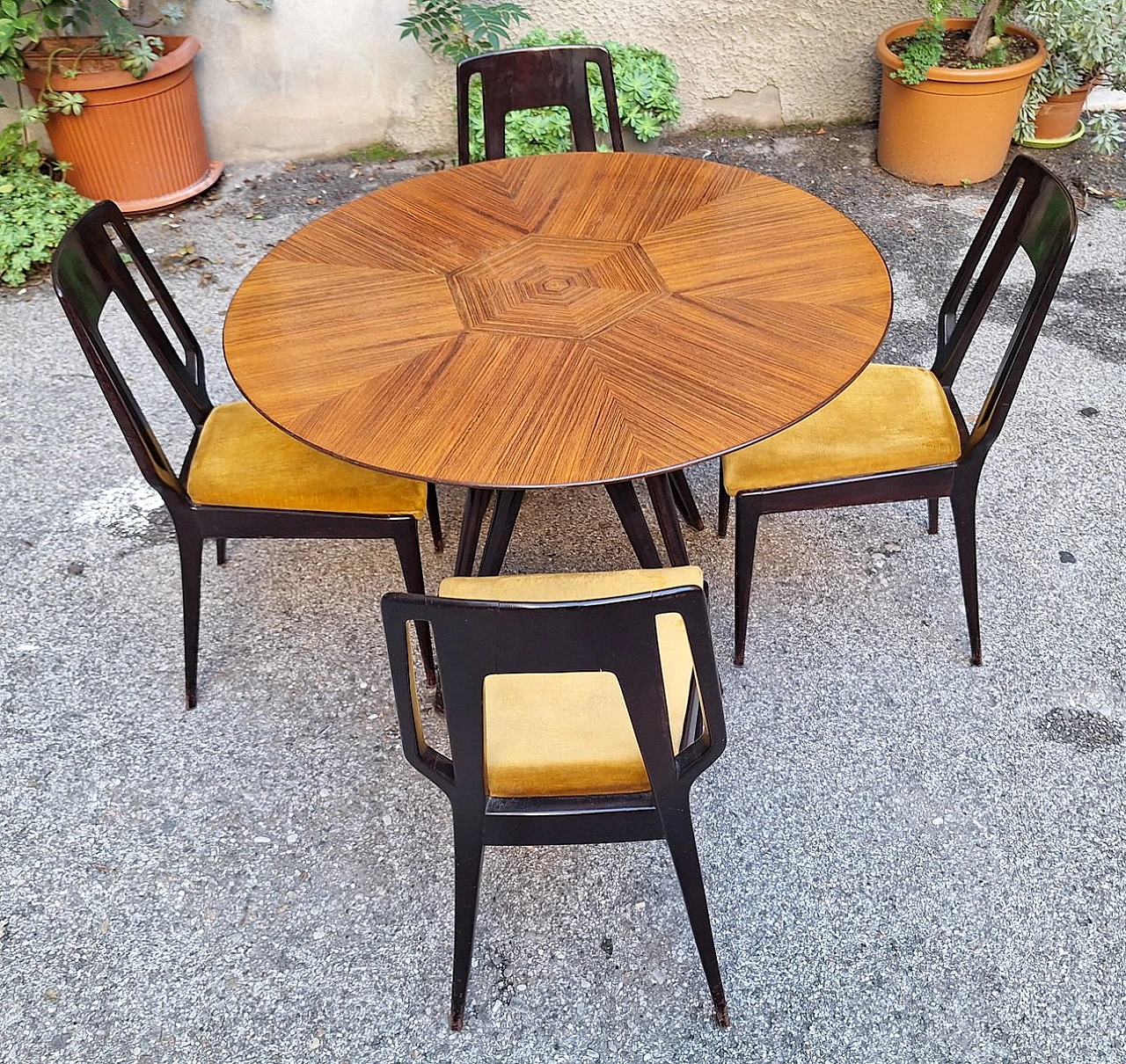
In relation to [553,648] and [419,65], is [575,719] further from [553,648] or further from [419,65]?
[419,65]

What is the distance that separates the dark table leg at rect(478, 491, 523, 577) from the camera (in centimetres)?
212

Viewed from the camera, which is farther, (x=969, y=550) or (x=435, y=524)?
(x=435, y=524)

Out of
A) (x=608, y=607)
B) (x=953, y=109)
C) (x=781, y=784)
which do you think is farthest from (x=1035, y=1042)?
(x=953, y=109)

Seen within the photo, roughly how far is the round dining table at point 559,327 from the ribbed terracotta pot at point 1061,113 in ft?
8.91

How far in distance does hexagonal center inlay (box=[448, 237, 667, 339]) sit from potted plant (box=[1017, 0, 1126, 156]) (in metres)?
2.69

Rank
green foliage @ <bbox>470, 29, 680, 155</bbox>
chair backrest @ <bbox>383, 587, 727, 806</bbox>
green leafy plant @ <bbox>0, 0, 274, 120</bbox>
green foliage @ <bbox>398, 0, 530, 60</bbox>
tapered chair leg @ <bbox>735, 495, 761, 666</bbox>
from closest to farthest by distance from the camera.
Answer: chair backrest @ <bbox>383, 587, 727, 806</bbox>, tapered chair leg @ <bbox>735, 495, 761, 666</bbox>, green leafy plant @ <bbox>0, 0, 274, 120</bbox>, green foliage @ <bbox>398, 0, 530, 60</bbox>, green foliage @ <bbox>470, 29, 680, 155</bbox>

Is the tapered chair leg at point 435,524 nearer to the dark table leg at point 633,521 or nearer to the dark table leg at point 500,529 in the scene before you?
the dark table leg at point 500,529

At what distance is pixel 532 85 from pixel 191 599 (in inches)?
67.7

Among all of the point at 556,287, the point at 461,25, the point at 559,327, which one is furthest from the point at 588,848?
the point at 461,25

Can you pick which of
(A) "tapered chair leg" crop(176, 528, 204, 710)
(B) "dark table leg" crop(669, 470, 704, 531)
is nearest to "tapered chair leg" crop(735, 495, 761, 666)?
(B) "dark table leg" crop(669, 470, 704, 531)

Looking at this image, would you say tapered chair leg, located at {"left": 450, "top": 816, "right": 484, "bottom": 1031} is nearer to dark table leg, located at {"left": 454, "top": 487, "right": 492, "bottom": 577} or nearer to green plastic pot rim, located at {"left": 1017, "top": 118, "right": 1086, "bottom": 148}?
dark table leg, located at {"left": 454, "top": 487, "right": 492, "bottom": 577}

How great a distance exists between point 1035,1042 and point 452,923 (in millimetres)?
1038

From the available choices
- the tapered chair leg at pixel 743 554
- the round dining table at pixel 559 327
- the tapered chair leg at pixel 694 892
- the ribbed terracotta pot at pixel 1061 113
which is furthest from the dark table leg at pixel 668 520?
the ribbed terracotta pot at pixel 1061 113

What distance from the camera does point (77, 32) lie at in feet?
12.7
